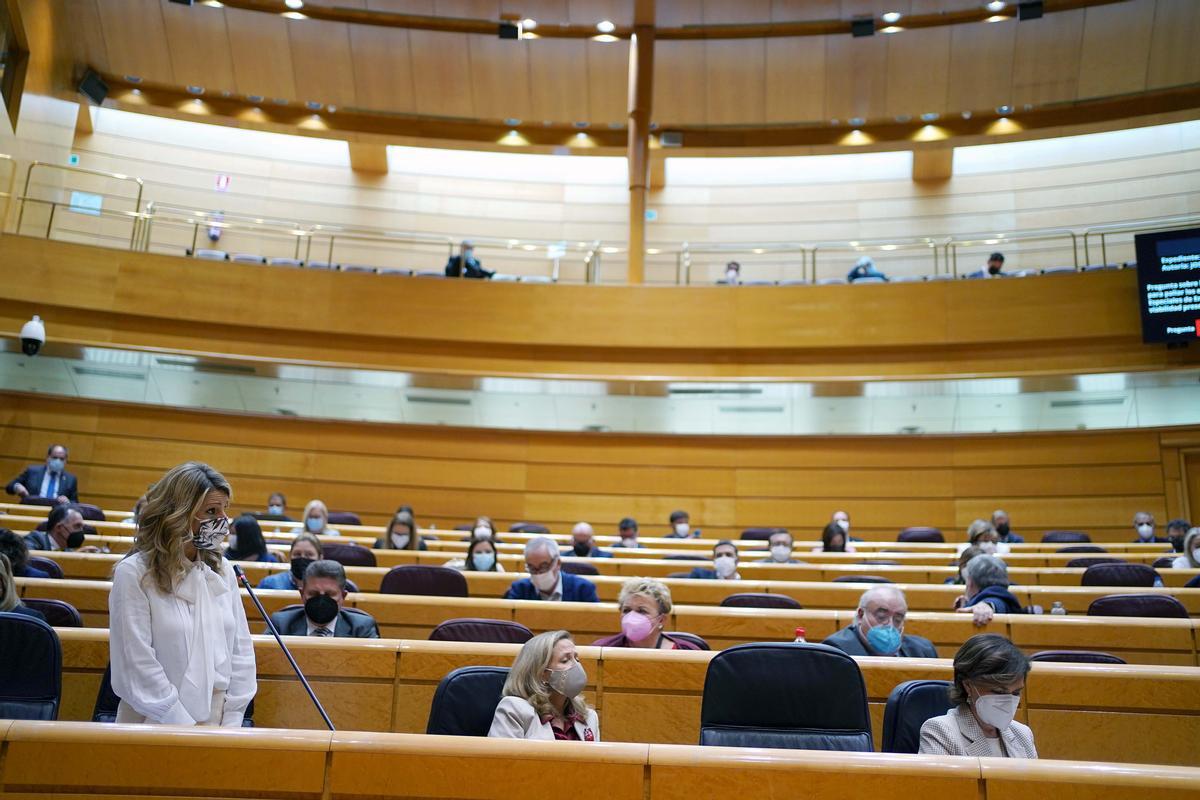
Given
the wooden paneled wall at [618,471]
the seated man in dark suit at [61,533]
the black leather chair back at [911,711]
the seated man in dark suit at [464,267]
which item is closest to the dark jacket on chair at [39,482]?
the wooden paneled wall at [618,471]

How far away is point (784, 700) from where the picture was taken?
3068 millimetres

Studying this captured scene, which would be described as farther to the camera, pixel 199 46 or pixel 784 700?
pixel 199 46

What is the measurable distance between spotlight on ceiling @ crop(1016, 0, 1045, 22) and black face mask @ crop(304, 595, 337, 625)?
13.0 m

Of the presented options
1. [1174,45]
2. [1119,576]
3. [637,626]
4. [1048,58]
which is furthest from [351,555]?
[1174,45]

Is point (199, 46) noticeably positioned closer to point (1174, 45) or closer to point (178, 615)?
point (178, 615)


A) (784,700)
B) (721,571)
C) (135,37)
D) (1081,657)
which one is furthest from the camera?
(135,37)

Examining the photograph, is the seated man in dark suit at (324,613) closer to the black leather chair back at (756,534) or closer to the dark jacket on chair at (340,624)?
the dark jacket on chair at (340,624)

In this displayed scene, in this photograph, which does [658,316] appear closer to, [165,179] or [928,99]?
[928,99]

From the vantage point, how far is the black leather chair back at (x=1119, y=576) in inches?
256

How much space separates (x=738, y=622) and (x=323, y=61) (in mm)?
12679

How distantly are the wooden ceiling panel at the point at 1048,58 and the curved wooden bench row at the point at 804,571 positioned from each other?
30.3ft

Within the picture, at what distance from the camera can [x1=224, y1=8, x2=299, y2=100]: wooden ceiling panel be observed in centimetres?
1427

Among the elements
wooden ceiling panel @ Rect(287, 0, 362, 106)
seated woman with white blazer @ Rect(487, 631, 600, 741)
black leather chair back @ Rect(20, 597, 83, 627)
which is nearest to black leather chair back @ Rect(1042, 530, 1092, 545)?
seated woman with white blazer @ Rect(487, 631, 600, 741)

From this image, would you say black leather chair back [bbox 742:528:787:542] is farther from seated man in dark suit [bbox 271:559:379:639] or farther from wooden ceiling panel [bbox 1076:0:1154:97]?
wooden ceiling panel [bbox 1076:0:1154:97]
